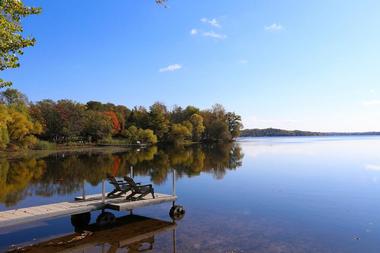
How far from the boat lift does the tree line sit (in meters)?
43.8

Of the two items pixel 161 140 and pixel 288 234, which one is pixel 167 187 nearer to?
pixel 288 234

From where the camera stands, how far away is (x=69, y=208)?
14781 mm

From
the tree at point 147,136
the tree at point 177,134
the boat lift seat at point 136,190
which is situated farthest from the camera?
the tree at point 177,134

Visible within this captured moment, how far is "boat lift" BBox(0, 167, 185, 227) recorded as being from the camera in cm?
1345

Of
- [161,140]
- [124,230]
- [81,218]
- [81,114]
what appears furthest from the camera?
[161,140]

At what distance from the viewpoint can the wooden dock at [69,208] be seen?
13340 millimetres

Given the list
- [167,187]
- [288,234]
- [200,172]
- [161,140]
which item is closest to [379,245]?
[288,234]

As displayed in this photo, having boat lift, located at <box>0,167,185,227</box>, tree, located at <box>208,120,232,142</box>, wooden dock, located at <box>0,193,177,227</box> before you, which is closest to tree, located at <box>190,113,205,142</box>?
tree, located at <box>208,120,232,142</box>

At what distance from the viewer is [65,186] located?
90.2 feet

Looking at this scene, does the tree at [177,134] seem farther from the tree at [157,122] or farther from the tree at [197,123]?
the tree at [197,123]

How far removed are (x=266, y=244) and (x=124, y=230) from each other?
18.6 ft

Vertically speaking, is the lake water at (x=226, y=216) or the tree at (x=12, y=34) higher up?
the tree at (x=12, y=34)

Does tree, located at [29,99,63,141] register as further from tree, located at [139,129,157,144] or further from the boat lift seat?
the boat lift seat

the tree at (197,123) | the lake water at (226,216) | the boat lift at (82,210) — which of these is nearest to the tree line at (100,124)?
the tree at (197,123)
